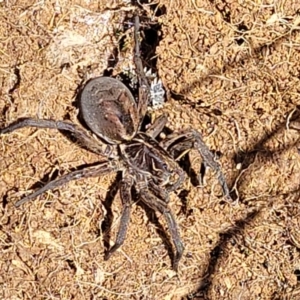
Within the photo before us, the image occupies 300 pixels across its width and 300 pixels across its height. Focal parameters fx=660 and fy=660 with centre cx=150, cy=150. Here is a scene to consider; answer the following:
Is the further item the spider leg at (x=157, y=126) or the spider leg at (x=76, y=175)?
the spider leg at (x=157, y=126)

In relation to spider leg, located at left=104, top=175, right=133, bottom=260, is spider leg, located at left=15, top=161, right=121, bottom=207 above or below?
above

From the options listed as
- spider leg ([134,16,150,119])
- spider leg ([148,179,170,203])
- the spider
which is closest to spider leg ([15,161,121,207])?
the spider

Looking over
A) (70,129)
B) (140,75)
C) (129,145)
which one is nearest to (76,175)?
(70,129)

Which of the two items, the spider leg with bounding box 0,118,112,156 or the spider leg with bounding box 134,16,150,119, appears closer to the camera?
the spider leg with bounding box 0,118,112,156

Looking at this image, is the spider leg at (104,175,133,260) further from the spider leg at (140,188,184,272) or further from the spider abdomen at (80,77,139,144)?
the spider abdomen at (80,77,139,144)

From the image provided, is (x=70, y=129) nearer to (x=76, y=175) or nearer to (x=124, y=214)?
(x=76, y=175)

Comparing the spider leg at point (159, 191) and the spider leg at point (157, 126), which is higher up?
the spider leg at point (157, 126)

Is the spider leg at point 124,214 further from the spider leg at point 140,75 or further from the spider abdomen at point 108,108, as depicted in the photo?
the spider leg at point 140,75

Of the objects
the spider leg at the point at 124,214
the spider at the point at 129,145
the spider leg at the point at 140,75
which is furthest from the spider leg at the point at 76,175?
the spider leg at the point at 140,75
